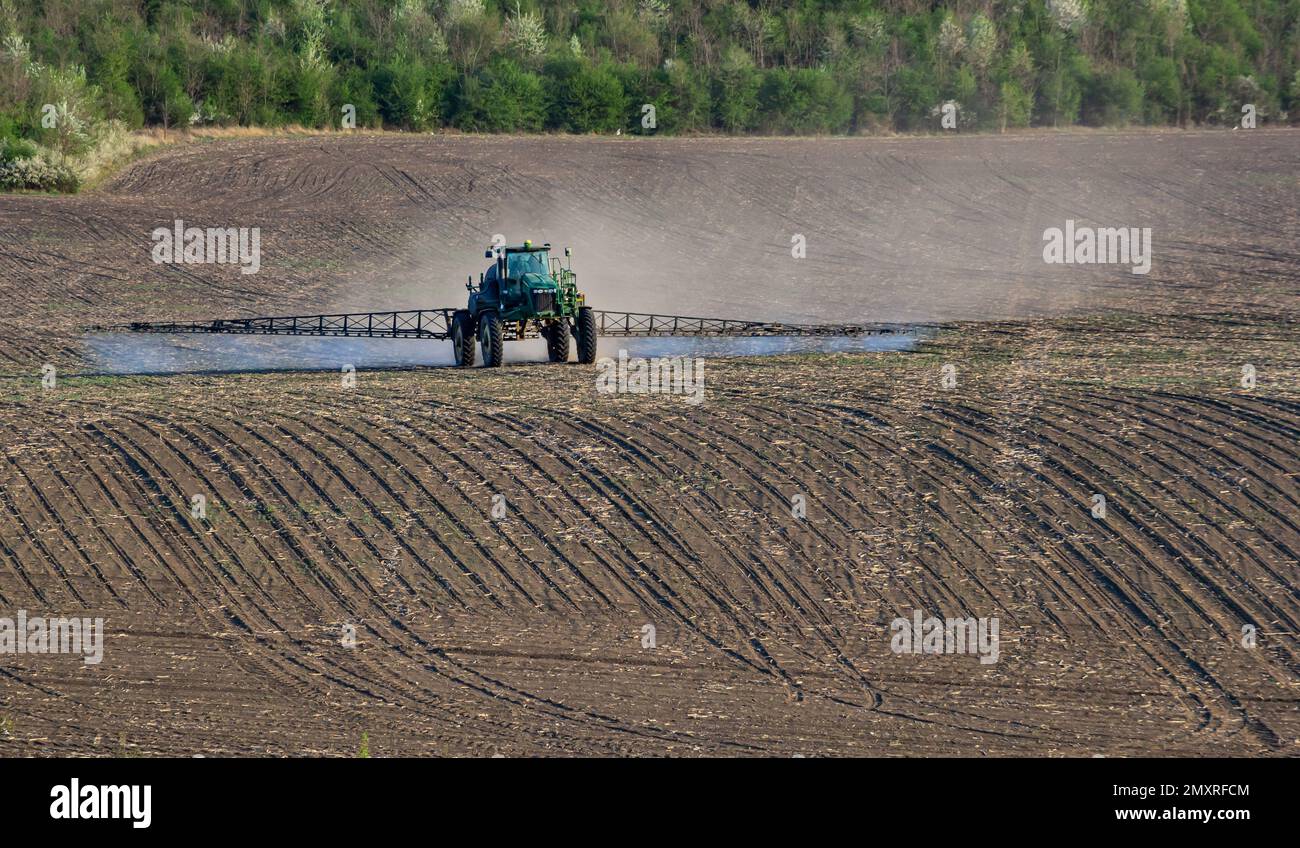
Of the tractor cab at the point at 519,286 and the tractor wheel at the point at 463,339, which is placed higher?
the tractor cab at the point at 519,286

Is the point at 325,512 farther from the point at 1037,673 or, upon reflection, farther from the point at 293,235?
the point at 293,235

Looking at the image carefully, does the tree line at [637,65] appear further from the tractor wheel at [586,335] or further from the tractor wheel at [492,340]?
the tractor wheel at [586,335]

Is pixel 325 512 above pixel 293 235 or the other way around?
the other way around

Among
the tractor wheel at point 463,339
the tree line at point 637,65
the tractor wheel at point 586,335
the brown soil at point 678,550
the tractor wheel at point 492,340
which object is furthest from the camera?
the tree line at point 637,65

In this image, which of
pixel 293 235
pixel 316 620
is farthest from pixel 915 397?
pixel 293 235

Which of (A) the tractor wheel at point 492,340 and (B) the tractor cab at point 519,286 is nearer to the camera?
(A) the tractor wheel at point 492,340

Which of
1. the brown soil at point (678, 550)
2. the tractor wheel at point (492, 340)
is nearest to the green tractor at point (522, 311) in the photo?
the tractor wheel at point (492, 340)

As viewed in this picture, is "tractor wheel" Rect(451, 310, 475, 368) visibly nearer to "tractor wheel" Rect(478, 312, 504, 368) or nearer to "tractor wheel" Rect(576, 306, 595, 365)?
"tractor wheel" Rect(478, 312, 504, 368)
